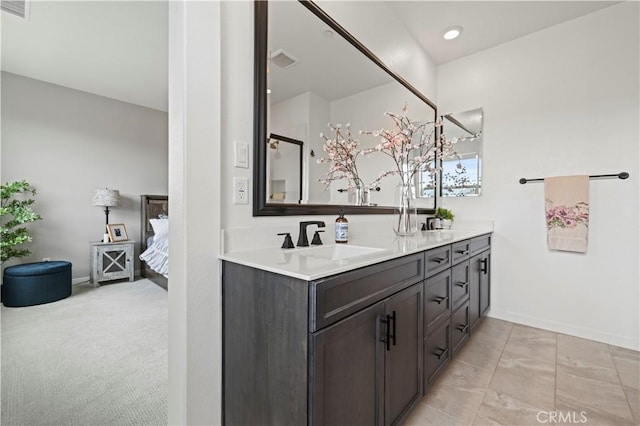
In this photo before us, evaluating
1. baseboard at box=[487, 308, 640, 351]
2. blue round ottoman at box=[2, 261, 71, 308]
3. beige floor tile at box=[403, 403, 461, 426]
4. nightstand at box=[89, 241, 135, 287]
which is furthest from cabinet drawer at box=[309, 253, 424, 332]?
nightstand at box=[89, 241, 135, 287]

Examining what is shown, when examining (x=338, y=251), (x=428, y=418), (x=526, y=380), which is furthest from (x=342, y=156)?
(x=526, y=380)

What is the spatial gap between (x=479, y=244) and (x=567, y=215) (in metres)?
0.80

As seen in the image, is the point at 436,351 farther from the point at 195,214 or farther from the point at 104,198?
the point at 104,198

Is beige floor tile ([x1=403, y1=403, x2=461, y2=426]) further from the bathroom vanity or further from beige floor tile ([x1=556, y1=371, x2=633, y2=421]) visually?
beige floor tile ([x1=556, y1=371, x2=633, y2=421])

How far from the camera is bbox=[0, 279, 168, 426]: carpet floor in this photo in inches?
56.8

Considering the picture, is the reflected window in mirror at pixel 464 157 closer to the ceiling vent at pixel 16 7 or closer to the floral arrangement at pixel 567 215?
the floral arrangement at pixel 567 215

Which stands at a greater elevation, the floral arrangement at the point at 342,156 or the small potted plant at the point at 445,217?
the floral arrangement at the point at 342,156

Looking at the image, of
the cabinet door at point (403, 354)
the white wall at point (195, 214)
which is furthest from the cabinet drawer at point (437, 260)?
the white wall at point (195, 214)

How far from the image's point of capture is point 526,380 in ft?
5.80

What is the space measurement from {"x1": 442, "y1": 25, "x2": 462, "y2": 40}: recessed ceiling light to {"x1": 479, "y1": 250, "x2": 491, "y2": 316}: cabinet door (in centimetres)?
204

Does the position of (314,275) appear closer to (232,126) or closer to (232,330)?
(232,330)

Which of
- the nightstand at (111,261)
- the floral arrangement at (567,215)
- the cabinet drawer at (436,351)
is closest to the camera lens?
the cabinet drawer at (436,351)

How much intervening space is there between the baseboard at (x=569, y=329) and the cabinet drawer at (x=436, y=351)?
55.2 inches

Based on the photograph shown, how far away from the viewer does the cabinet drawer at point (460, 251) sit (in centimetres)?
183
